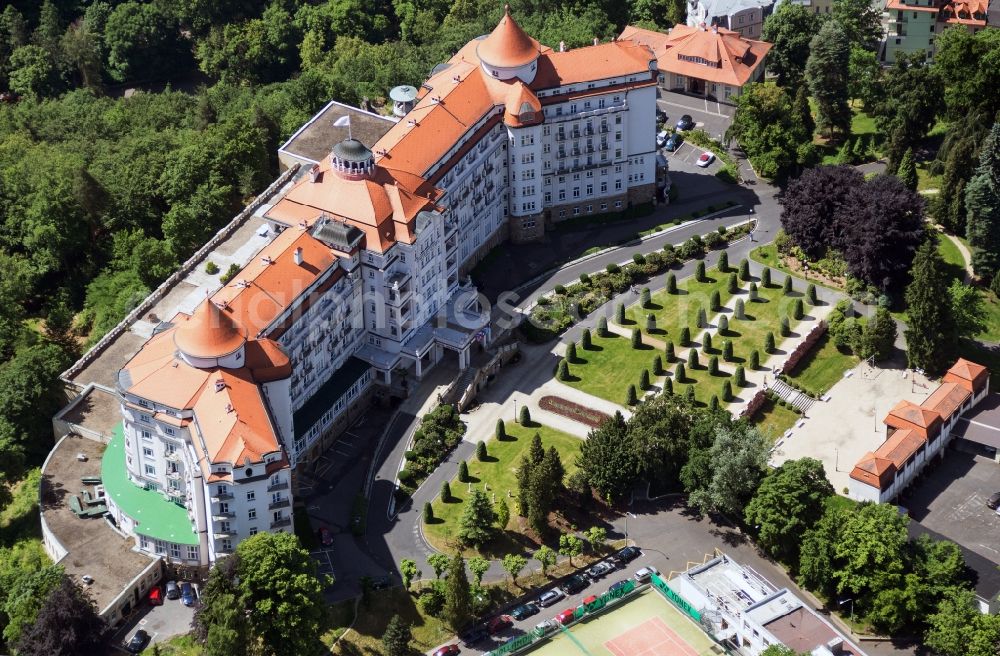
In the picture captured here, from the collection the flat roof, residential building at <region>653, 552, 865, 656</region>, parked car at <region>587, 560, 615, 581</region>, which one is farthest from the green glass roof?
residential building at <region>653, 552, 865, 656</region>

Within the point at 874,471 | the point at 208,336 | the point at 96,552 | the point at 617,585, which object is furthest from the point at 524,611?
the point at 96,552

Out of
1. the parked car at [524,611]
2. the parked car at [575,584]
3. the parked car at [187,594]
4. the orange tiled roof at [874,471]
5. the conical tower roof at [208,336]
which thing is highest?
the conical tower roof at [208,336]

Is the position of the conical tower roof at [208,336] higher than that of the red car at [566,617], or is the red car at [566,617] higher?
the conical tower roof at [208,336]

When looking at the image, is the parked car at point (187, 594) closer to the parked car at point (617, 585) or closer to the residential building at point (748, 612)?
the parked car at point (617, 585)

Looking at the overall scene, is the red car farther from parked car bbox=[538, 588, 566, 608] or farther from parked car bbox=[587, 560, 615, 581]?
parked car bbox=[587, 560, 615, 581]

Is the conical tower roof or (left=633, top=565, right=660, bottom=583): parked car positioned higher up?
the conical tower roof

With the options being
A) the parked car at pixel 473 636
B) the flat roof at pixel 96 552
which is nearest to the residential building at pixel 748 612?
the parked car at pixel 473 636
